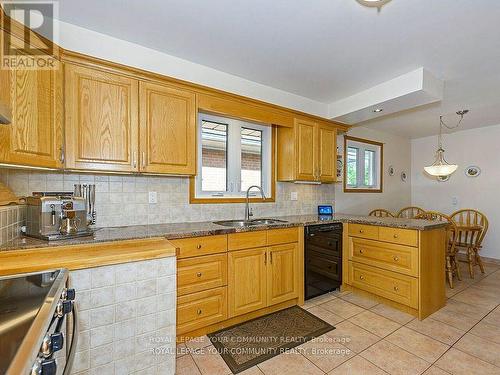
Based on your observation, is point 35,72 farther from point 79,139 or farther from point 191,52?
point 191,52

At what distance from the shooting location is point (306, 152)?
3.11 metres

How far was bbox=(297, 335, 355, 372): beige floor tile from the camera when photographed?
1.78 metres

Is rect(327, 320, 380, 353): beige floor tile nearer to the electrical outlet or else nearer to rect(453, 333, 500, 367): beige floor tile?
rect(453, 333, 500, 367): beige floor tile

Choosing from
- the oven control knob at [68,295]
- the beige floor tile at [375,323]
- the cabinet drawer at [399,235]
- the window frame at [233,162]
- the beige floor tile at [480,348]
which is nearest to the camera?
the oven control knob at [68,295]

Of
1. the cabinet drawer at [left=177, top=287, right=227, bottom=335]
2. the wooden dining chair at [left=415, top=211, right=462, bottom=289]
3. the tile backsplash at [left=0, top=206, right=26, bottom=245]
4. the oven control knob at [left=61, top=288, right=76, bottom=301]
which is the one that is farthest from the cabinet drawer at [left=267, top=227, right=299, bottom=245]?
the wooden dining chair at [left=415, top=211, right=462, bottom=289]

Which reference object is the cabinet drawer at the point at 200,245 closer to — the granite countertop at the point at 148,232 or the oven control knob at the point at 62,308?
the granite countertop at the point at 148,232

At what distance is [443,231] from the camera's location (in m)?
2.62

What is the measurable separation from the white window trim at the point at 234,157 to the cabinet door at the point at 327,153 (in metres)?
0.67

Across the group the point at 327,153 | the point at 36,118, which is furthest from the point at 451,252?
the point at 36,118

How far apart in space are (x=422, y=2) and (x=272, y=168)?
80.0 inches

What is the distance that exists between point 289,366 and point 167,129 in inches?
80.5

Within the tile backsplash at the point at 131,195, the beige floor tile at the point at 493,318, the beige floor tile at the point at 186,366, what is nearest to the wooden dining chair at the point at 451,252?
the beige floor tile at the point at 493,318

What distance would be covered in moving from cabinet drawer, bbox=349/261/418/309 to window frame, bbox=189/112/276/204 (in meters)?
1.33

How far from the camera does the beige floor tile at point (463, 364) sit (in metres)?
1.69
